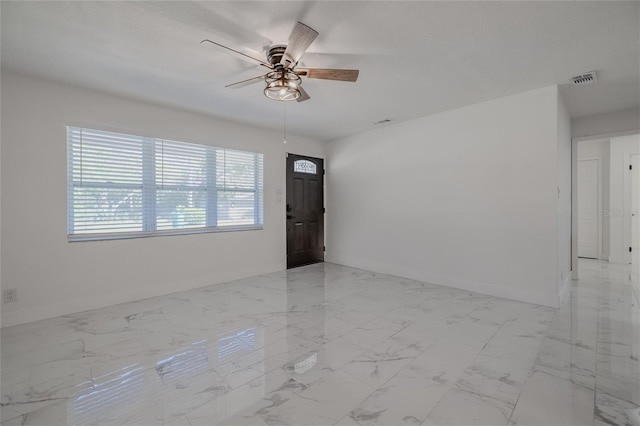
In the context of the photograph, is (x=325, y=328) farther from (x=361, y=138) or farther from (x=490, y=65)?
(x=361, y=138)

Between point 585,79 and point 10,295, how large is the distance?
20.7 ft

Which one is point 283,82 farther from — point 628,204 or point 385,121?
point 628,204

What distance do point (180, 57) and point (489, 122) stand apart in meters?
3.64

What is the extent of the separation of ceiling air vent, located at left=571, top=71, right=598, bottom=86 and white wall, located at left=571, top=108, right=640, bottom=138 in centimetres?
164

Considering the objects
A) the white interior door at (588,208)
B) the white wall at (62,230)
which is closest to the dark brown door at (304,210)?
the white wall at (62,230)

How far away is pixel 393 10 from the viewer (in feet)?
6.43

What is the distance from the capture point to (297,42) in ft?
6.75

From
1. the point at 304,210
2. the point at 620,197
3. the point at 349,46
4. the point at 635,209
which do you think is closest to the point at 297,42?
the point at 349,46

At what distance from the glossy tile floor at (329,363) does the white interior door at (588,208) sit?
3.20m

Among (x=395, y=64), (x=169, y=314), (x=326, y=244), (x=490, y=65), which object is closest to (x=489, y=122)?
(x=490, y=65)

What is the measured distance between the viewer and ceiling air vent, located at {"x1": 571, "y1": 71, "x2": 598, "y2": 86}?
115 inches

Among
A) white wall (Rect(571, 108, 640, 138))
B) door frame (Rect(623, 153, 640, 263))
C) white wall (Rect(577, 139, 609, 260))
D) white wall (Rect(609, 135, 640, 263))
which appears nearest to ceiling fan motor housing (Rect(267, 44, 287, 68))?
white wall (Rect(571, 108, 640, 138))

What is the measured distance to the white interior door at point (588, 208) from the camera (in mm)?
5934

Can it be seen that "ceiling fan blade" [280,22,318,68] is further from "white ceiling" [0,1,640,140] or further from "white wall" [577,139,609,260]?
"white wall" [577,139,609,260]
